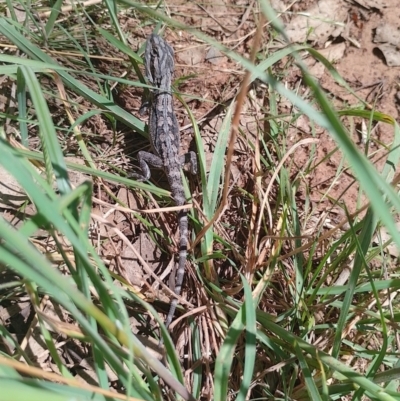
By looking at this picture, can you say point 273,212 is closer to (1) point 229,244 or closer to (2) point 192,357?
(1) point 229,244

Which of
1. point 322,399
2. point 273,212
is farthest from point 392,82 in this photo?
point 322,399

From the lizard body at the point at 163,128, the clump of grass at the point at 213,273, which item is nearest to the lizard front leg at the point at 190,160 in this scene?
the lizard body at the point at 163,128

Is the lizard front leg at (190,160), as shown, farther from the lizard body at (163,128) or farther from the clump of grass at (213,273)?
the clump of grass at (213,273)

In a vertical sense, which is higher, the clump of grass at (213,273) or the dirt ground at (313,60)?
the dirt ground at (313,60)

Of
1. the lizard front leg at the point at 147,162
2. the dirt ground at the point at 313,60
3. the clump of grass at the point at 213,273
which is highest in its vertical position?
the dirt ground at the point at 313,60

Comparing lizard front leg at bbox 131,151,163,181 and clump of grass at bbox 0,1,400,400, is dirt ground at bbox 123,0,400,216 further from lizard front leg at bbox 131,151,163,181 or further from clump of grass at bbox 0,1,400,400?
lizard front leg at bbox 131,151,163,181

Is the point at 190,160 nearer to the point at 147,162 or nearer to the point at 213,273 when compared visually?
the point at 147,162

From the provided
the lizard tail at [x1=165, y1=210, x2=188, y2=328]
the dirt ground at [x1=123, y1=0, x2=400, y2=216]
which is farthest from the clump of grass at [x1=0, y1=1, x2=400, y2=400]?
the dirt ground at [x1=123, y1=0, x2=400, y2=216]

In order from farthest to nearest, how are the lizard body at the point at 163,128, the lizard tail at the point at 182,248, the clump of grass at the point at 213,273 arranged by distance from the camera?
1. the lizard body at the point at 163,128
2. the lizard tail at the point at 182,248
3. the clump of grass at the point at 213,273
